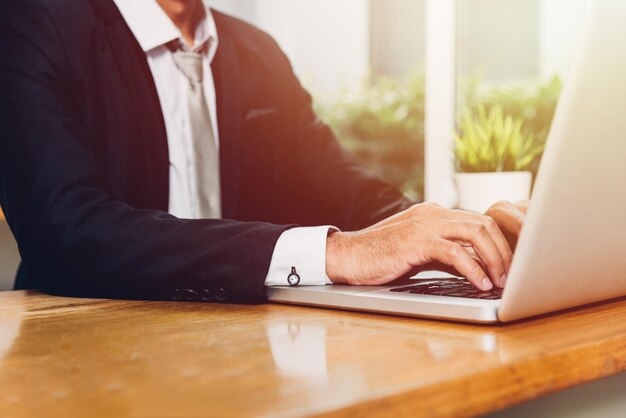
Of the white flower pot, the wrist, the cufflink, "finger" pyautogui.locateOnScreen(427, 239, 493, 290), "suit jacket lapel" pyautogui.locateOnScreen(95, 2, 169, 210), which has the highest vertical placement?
"suit jacket lapel" pyautogui.locateOnScreen(95, 2, 169, 210)

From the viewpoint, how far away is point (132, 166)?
1.46m

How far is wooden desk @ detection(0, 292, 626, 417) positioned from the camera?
1.45 ft

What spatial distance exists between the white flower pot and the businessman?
6.8 inches

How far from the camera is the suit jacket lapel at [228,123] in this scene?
1.69 m

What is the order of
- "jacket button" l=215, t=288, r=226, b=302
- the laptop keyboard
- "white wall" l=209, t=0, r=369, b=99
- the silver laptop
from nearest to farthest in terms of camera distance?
the silver laptop
the laptop keyboard
"jacket button" l=215, t=288, r=226, b=302
"white wall" l=209, t=0, r=369, b=99

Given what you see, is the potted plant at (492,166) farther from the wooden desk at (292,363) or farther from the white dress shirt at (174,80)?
the wooden desk at (292,363)

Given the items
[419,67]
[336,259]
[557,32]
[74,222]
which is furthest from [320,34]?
[336,259]

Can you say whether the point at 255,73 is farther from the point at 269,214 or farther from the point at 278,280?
Answer: the point at 278,280

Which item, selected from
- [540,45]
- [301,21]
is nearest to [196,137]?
[540,45]

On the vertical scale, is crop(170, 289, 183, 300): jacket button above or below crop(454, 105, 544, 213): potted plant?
above

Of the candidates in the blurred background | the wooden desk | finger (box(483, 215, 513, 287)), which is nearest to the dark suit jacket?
the wooden desk

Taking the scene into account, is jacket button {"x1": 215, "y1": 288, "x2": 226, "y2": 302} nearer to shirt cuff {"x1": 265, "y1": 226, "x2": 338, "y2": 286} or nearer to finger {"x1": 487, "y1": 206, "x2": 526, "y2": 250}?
shirt cuff {"x1": 265, "y1": 226, "x2": 338, "y2": 286}

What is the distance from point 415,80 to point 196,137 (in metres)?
1.78

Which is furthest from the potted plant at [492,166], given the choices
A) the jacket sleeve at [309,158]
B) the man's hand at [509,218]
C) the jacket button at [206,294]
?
the jacket button at [206,294]
